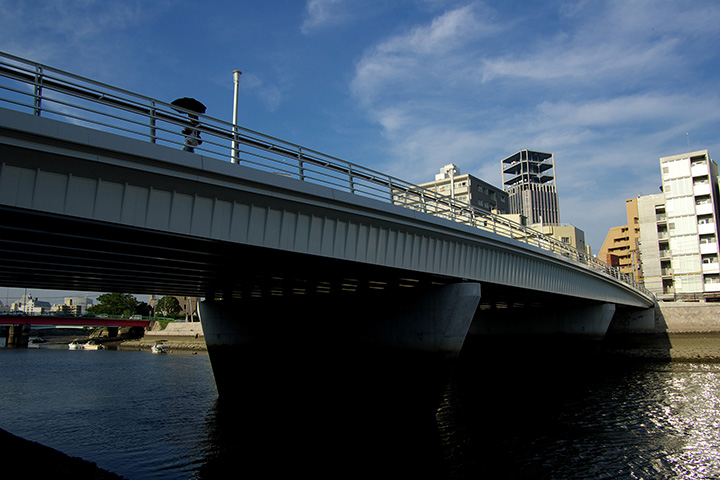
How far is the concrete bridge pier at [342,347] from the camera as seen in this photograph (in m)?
21.0

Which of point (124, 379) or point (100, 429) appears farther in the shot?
point (124, 379)

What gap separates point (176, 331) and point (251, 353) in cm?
7278

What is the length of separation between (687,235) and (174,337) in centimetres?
8706

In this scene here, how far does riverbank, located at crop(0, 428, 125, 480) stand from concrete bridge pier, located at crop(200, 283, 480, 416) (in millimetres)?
12239

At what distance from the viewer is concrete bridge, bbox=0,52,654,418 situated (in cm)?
1078

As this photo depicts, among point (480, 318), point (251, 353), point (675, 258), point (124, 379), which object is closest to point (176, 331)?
point (124, 379)

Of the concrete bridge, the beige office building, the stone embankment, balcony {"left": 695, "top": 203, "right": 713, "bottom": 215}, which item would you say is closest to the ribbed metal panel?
the concrete bridge

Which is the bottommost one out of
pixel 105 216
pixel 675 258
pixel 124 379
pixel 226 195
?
pixel 124 379

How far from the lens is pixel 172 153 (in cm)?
1173

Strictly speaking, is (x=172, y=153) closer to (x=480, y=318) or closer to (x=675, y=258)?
(x=480, y=318)

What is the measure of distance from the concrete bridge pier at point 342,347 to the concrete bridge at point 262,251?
3.2 inches

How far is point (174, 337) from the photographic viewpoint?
9244 centimetres

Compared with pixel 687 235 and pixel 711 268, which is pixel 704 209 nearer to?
pixel 687 235

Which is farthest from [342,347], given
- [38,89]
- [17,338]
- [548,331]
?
[17,338]
